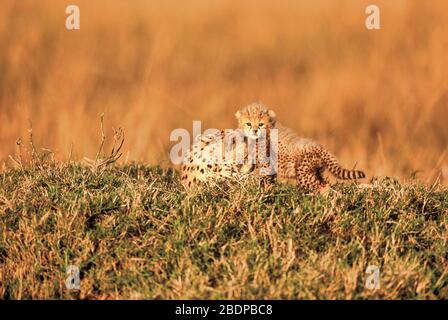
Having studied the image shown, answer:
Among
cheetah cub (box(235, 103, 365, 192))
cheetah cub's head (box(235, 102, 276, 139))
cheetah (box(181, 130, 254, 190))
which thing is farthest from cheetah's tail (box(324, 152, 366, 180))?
cheetah (box(181, 130, 254, 190))

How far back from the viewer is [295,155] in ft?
25.5

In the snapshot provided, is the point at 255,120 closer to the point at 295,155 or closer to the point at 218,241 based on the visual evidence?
the point at 295,155

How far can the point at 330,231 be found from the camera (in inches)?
254

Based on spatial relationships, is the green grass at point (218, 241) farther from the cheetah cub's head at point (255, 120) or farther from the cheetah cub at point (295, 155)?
the cheetah cub's head at point (255, 120)

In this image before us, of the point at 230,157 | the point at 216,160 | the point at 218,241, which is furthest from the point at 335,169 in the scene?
the point at 218,241

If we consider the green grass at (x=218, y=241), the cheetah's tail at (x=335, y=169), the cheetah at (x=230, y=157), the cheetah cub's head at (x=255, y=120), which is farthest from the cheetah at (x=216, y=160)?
the cheetah's tail at (x=335, y=169)

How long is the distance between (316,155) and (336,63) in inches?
238

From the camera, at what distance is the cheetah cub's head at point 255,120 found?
25.4ft

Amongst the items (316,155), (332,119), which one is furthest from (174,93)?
(316,155)

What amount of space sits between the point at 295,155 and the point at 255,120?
47 centimetres

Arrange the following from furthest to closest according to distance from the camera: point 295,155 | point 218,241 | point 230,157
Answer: point 295,155
point 230,157
point 218,241

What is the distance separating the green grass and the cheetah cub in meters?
0.67

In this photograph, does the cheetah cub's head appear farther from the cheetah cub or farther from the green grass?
the green grass
